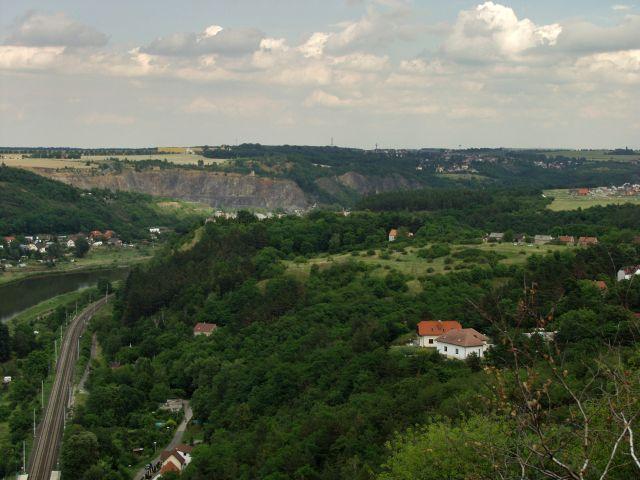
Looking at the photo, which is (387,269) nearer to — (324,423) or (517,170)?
(324,423)

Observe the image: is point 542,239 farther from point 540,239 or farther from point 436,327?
point 436,327

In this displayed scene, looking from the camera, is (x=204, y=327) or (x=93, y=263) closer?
(x=204, y=327)

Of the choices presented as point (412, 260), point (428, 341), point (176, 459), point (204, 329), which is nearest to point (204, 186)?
point (412, 260)

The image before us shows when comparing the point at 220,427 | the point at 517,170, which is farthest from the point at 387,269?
the point at 517,170

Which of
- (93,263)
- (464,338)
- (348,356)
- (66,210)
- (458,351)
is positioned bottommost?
(93,263)

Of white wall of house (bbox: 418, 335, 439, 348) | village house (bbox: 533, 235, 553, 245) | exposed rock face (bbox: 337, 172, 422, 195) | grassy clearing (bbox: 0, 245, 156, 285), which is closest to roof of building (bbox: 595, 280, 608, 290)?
white wall of house (bbox: 418, 335, 439, 348)

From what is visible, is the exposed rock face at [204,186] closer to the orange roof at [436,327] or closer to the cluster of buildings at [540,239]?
the cluster of buildings at [540,239]

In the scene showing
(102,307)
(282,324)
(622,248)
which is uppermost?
(622,248)
